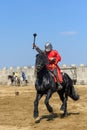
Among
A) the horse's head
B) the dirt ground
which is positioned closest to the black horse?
the horse's head

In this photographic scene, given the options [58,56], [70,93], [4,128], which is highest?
[58,56]

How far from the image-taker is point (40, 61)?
1432cm

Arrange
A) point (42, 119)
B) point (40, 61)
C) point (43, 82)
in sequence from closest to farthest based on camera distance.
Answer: point (40, 61) < point (43, 82) < point (42, 119)

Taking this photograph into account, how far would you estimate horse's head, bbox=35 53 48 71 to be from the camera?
14.3 metres

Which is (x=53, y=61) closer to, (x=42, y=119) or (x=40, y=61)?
(x=40, y=61)

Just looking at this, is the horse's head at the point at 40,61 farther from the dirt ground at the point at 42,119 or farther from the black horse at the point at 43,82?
the dirt ground at the point at 42,119

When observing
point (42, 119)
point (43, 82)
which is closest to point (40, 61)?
point (43, 82)

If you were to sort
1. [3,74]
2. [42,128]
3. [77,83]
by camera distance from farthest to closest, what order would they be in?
[3,74] < [77,83] < [42,128]

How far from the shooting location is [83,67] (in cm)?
4338

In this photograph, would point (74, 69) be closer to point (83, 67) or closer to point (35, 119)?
point (83, 67)

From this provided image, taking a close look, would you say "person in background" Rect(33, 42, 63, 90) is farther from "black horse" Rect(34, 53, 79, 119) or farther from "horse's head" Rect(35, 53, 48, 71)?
"horse's head" Rect(35, 53, 48, 71)

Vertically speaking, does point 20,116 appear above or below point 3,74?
below

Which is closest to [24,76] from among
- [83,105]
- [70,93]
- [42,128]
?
[83,105]

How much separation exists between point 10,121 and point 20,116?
3.79ft
